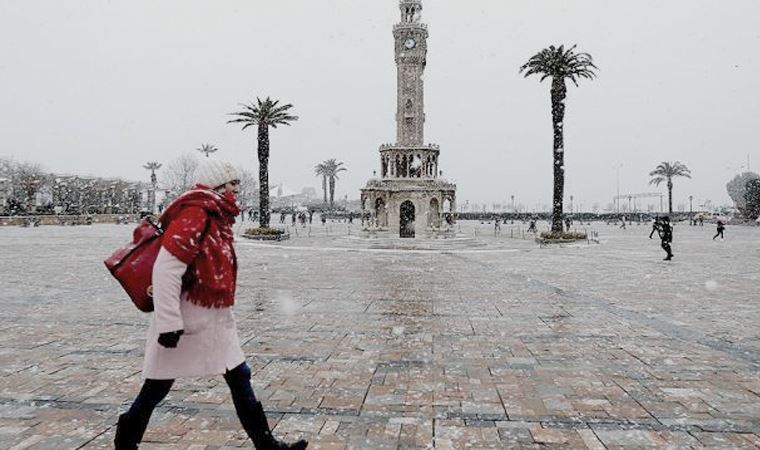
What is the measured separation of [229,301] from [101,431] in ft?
6.20

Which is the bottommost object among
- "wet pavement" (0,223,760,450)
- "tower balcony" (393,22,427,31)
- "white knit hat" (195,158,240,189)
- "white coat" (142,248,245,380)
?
"wet pavement" (0,223,760,450)

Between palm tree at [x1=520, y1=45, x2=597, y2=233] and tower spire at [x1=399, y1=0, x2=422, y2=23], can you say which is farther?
tower spire at [x1=399, y1=0, x2=422, y2=23]

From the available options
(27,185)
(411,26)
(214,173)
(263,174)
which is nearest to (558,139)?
(263,174)

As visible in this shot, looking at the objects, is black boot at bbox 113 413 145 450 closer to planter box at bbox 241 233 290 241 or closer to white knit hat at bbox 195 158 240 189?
white knit hat at bbox 195 158 240 189

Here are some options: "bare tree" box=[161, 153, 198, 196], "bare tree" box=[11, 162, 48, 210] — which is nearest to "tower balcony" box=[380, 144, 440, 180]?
"bare tree" box=[11, 162, 48, 210]

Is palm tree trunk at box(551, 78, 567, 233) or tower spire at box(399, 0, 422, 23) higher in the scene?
tower spire at box(399, 0, 422, 23)

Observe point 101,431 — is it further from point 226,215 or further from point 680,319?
point 680,319

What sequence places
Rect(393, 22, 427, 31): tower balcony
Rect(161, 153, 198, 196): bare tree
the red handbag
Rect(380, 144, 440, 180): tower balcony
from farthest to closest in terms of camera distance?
Rect(161, 153, 198, 196): bare tree < Rect(393, 22, 427, 31): tower balcony < Rect(380, 144, 440, 180): tower balcony < the red handbag

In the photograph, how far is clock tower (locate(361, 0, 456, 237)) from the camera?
44.2 m

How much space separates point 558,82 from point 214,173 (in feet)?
110

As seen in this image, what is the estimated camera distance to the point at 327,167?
106 m

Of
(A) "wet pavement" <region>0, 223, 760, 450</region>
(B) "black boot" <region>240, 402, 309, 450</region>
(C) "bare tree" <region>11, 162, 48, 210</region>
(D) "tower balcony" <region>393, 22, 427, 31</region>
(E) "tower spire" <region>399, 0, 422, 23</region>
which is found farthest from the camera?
(C) "bare tree" <region>11, 162, 48, 210</region>

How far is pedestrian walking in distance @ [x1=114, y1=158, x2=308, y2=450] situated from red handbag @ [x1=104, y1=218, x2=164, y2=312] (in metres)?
0.12

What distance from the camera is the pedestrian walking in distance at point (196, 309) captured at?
3094 mm
